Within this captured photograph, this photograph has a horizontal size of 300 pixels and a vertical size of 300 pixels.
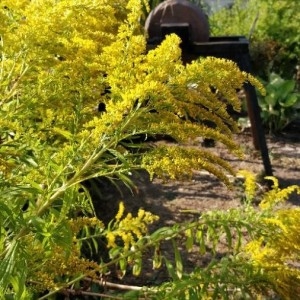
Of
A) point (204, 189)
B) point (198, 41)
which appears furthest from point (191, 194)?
point (198, 41)

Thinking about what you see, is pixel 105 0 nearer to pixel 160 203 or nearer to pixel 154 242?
pixel 154 242

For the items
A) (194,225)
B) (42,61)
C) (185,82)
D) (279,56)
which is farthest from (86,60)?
(279,56)

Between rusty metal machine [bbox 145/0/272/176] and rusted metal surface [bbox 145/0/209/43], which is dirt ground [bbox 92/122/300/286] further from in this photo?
rusted metal surface [bbox 145/0/209/43]

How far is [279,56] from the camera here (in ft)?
26.1

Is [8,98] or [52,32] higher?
[52,32]

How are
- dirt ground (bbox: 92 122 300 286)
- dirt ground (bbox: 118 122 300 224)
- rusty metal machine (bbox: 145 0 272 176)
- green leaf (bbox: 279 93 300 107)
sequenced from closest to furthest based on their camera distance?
dirt ground (bbox: 92 122 300 286) < dirt ground (bbox: 118 122 300 224) < rusty metal machine (bbox: 145 0 272 176) < green leaf (bbox: 279 93 300 107)

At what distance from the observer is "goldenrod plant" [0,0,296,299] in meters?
1.86

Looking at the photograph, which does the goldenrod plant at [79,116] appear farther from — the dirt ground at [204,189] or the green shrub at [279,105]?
the green shrub at [279,105]

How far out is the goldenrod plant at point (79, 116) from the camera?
1.86m

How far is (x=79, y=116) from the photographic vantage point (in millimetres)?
2129

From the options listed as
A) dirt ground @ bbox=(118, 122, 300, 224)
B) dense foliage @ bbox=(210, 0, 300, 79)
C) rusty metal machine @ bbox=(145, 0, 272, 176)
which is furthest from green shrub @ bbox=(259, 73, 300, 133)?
rusty metal machine @ bbox=(145, 0, 272, 176)

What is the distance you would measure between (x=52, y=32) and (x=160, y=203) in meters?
3.12

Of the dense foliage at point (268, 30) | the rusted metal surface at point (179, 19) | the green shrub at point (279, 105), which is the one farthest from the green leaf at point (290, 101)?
the rusted metal surface at point (179, 19)

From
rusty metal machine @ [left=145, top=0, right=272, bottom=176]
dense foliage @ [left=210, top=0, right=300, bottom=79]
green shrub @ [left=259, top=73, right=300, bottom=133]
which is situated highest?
rusty metal machine @ [left=145, top=0, right=272, bottom=176]
